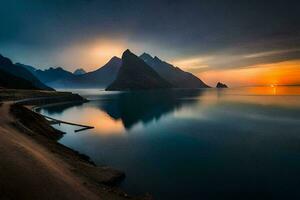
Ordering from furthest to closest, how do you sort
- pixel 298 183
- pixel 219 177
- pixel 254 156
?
pixel 254 156, pixel 219 177, pixel 298 183

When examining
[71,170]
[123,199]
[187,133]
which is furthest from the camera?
[187,133]

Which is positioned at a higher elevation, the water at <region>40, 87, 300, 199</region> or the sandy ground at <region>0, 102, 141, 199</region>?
the sandy ground at <region>0, 102, 141, 199</region>

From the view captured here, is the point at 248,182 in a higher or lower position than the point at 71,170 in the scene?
lower

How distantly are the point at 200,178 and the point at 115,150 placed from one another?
2000cm

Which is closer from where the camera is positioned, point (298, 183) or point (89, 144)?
point (298, 183)

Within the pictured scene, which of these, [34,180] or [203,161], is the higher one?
[34,180]

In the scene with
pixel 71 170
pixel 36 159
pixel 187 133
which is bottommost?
pixel 187 133

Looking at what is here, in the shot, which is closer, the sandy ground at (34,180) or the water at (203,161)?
the sandy ground at (34,180)

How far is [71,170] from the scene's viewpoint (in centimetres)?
2284

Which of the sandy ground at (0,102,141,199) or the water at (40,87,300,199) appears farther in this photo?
the water at (40,87,300,199)

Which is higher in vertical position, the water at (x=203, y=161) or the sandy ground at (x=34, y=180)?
the sandy ground at (x=34, y=180)

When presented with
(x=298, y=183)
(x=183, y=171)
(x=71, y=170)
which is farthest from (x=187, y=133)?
(x=71, y=170)

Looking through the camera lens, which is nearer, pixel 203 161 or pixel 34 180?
pixel 34 180

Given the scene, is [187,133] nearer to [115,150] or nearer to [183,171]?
[115,150]
